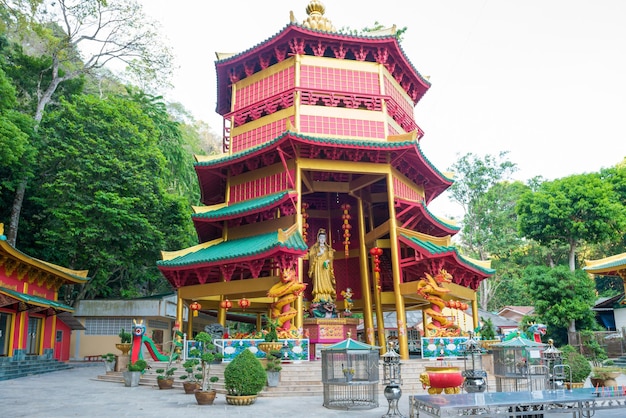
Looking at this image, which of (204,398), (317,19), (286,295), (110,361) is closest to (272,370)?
(204,398)

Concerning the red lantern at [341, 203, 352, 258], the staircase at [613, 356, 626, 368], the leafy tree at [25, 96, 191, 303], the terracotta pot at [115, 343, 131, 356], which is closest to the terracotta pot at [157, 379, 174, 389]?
the terracotta pot at [115, 343, 131, 356]

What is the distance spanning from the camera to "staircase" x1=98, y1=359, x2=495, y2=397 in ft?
43.3

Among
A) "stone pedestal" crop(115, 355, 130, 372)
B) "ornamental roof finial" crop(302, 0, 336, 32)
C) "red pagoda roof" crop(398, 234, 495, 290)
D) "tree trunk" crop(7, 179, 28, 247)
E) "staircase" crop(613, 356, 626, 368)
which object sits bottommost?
"staircase" crop(613, 356, 626, 368)

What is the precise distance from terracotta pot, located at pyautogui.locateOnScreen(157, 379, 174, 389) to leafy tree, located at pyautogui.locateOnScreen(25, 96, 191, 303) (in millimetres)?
13629

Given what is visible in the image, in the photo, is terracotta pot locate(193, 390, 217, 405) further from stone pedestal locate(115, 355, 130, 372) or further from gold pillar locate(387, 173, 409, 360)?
stone pedestal locate(115, 355, 130, 372)

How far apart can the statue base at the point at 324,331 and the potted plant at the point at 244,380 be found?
710 centimetres

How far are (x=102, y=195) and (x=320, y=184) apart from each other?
12.4 m

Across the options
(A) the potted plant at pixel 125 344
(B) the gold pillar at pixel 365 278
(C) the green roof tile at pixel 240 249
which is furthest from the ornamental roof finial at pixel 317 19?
(A) the potted plant at pixel 125 344

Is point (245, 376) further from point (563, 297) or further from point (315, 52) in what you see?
point (563, 297)

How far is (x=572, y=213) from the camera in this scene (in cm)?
3250

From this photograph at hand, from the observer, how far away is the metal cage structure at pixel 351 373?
10734mm

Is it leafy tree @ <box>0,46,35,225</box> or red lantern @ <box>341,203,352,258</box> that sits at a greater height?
leafy tree @ <box>0,46,35,225</box>

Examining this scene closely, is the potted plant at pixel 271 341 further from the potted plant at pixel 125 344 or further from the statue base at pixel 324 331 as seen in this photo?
the potted plant at pixel 125 344

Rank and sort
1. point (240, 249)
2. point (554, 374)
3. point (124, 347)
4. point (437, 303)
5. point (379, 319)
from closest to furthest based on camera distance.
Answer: point (554, 374)
point (437, 303)
point (240, 249)
point (124, 347)
point (379, 319)
